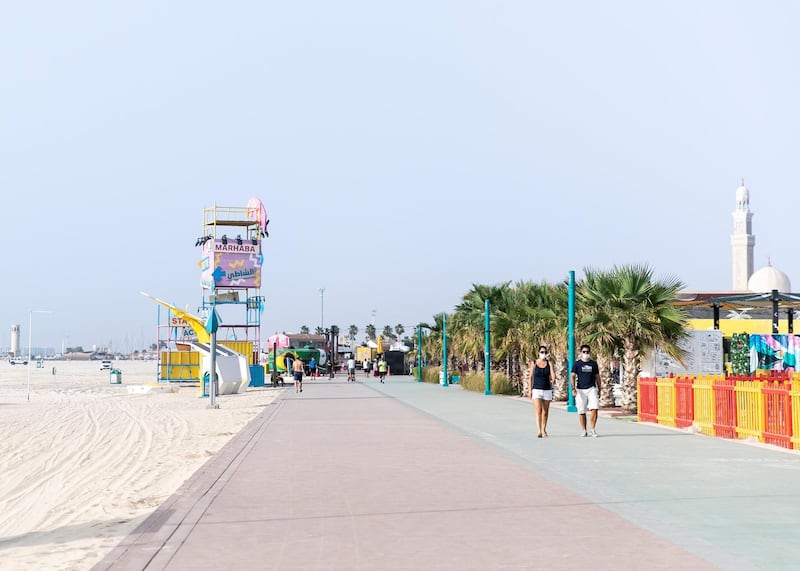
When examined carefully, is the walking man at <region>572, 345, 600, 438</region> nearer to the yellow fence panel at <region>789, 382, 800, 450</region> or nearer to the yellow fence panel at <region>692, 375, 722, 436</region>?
the yellow fence panel at <region>692, 375, 722, 436</region>

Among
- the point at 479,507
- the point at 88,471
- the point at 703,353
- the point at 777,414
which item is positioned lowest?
the point at 88,471

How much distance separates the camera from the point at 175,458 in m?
16.1

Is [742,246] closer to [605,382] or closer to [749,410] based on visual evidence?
[605,382]

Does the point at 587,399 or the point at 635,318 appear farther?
the point at 635,318

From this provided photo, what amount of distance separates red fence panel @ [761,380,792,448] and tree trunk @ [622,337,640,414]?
9.75 meters

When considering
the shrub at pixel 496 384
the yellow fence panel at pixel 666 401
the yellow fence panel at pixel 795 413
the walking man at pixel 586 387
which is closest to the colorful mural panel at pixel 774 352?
the yellow fence panel at pixel 666 401

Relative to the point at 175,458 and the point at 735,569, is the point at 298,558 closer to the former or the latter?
the point at 735,569

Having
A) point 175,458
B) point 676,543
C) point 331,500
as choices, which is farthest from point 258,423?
point 676,543

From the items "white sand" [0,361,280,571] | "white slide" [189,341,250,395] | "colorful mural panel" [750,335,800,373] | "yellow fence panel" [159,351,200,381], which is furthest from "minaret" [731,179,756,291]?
"white sand" [0,361,280,571]

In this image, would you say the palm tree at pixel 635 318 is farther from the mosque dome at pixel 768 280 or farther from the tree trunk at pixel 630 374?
the mosque dome at pixel 768 280

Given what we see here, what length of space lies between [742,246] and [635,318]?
123 metres

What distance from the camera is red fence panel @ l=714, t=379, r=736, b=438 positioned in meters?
18.3

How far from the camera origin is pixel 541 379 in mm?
18609

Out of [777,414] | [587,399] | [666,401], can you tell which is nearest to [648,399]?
[666,401]
